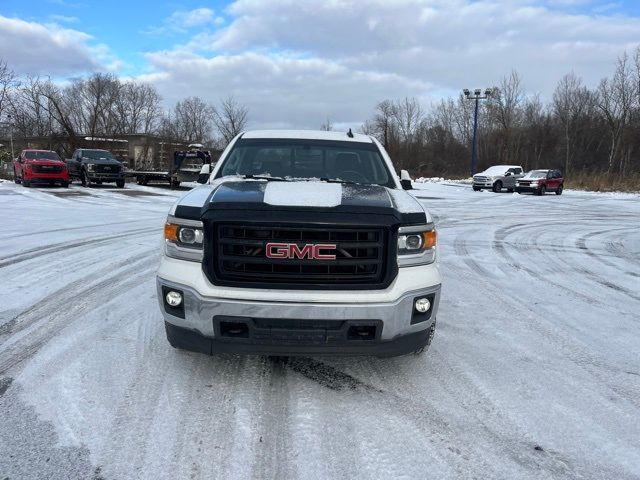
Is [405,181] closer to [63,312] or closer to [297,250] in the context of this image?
[297,250]

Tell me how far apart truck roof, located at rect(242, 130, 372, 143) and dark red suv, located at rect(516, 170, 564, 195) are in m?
28.6

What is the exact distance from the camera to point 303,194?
334 cm

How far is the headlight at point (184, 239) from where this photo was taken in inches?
123

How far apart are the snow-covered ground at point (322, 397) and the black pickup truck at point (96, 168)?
Answer: 785 inches

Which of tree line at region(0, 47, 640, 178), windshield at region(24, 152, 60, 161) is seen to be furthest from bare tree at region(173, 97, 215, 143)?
windshield at region(24, 152, 60, 161)

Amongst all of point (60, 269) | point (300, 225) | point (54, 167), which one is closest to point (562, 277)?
point (300, 225)

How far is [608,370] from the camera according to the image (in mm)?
3666

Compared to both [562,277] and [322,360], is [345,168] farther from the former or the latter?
[562,277]

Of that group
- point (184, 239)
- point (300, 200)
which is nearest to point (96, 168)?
point (184, 239)

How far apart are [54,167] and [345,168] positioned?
868 inches

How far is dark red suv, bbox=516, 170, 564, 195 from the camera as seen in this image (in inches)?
1202

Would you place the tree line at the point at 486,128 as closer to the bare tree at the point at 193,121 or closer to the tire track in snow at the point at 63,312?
the bare tree at the point at 193,121

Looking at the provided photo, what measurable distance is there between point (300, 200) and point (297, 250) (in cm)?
37

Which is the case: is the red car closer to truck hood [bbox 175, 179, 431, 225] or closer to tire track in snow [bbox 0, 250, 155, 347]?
tire track in snow [bbox 0, 250, 155, 347]
